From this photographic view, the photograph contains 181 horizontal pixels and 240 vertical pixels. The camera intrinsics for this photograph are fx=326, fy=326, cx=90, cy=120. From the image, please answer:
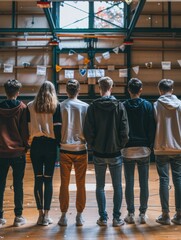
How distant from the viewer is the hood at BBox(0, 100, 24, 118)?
314 cm

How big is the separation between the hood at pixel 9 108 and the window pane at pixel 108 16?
754 cm

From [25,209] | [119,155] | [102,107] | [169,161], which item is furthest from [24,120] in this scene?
[169,161]

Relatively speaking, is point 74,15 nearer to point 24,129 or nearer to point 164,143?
point 24,129

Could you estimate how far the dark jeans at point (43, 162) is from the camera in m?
3.09

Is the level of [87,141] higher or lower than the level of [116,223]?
higher

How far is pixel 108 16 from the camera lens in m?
10.1

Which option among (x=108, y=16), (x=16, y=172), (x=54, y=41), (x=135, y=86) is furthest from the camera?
(x=108, y=16)

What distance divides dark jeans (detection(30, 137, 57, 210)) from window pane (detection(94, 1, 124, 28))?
303 inches

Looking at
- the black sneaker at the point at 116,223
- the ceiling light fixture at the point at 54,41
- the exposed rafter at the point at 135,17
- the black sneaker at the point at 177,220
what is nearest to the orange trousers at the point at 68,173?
the black sneaker at the point at 116,223

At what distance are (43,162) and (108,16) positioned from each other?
26.1ft

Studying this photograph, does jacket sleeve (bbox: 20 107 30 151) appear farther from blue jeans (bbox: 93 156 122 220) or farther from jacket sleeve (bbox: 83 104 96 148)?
blue jeans (bbox: 93 156 122 220)

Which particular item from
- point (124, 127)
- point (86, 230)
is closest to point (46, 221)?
point (86, 230)

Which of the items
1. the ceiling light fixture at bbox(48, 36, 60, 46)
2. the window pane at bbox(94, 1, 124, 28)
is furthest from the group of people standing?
the window pane at bbox(94, 1, 124, 28)

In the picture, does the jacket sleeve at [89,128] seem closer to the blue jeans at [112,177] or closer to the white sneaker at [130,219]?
the blue jeans at [112,177]
